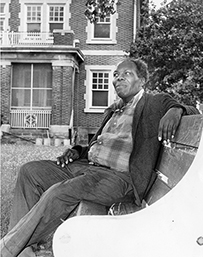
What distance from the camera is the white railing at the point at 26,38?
25.1ft

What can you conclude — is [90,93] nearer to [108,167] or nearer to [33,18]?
[33,18]

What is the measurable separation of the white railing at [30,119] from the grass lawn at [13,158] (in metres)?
0.39

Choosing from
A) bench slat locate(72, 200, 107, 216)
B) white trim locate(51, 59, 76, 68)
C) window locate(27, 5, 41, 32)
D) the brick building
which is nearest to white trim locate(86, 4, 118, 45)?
the brick building

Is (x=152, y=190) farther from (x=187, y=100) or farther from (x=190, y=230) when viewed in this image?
(x=187, y=100)

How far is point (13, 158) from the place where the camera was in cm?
636

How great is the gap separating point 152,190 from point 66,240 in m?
0.65

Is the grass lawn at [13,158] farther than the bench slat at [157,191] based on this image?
Yes

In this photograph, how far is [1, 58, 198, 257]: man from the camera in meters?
1.78

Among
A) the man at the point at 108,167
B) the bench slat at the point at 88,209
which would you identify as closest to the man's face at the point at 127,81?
the man at the point at 108,167

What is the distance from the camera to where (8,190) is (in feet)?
14.0

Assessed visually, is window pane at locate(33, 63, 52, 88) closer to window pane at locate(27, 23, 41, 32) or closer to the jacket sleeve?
window pane at locate(27, 23, 41, 32)

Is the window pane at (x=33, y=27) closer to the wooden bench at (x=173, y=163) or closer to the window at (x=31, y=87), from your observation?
the window at (x=31, y=87)

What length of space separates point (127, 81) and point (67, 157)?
1.69 ft

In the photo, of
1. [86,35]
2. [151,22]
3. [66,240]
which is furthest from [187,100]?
[66,240]
